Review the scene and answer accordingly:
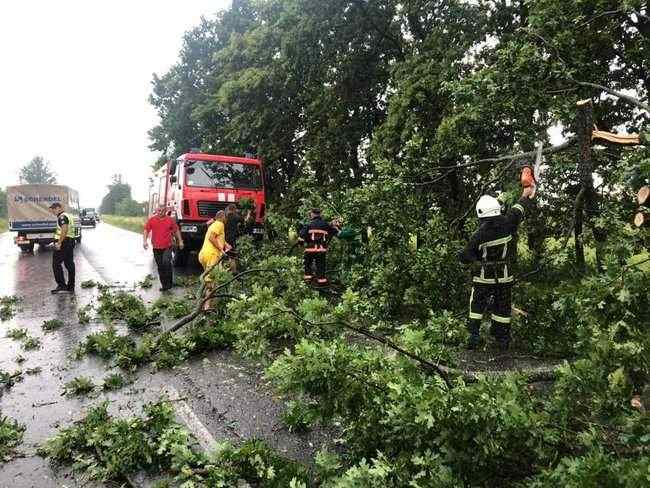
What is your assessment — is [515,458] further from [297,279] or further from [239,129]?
[239,129]

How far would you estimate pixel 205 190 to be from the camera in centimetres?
1287

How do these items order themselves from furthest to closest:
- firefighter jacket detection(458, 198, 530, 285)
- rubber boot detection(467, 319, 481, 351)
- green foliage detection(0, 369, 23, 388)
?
rubber boot detection(467, 319, 481, 351) → firefighter jacket detection(458, 198, 530, 285) → green foliage detection(0, 369, 23, 388)

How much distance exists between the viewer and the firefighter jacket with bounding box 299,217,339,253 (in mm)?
8945

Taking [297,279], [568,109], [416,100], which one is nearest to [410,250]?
[297,279]

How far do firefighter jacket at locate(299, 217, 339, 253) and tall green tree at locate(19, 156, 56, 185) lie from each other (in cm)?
10629

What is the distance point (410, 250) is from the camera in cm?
711

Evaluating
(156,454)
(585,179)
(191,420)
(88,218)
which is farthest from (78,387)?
(88,218)

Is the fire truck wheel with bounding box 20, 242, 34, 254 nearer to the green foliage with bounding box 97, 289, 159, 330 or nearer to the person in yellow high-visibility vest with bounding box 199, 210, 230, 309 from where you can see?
the green foliage with bounding box 97, 289, 159, 330

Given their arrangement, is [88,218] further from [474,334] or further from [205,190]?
[474,334]

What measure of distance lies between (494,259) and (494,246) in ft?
0.50

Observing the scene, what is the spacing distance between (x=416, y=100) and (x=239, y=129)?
7150 millimetres

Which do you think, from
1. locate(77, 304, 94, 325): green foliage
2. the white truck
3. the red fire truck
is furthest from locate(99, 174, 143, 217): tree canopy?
locate(77, 304, 94, 325): green foliage

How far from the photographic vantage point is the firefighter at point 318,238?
8945 millimetres

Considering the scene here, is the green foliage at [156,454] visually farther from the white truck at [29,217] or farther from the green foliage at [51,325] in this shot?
the white truck at [29,217]
